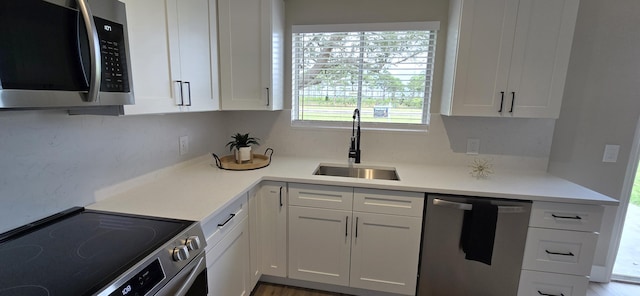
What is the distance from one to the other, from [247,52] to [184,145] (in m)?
0.81

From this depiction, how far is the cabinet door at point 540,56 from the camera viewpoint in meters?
1.71

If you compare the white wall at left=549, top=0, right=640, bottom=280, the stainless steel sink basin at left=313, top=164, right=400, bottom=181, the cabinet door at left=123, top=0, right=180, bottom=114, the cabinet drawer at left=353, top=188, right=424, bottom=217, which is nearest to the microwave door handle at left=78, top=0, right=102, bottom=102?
the cabinet door at left=123, top=0, right=180, bottom=114

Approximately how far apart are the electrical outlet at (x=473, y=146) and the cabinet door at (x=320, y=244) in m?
1.15

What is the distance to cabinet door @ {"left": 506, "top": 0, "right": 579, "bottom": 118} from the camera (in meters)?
1.71

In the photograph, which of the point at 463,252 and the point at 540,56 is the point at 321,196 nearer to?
the point at 463,252

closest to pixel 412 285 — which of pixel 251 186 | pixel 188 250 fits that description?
pixel 251 186

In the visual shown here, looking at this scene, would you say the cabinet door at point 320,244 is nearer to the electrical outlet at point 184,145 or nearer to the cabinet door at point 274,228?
the cabinet door at point 274,228

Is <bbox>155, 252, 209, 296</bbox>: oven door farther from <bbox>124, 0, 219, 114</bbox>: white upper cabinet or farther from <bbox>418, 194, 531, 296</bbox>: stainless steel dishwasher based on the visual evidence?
<bbox>418, 194, 531, 296</bbox>: stainless steel dishwasher

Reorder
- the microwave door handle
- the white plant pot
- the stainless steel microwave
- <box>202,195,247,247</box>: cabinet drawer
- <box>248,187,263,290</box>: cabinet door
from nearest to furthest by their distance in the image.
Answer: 1. the stainless steel microwave
2. the microwave door handle
3. <box>202,195,247,247</box>: cabinet drawer
4. <box>248,187,263,290</box>: cabinet door
5. the white plant pot

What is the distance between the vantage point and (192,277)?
109 centimetres

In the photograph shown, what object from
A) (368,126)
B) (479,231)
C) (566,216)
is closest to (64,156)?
(368,126)

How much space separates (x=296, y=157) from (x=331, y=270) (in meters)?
0.97

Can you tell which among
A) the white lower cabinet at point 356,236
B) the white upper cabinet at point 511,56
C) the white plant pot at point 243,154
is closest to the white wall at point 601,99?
the white upper cabinet at point 511,56

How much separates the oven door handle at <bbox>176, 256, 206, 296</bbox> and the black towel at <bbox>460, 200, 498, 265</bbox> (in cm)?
146
